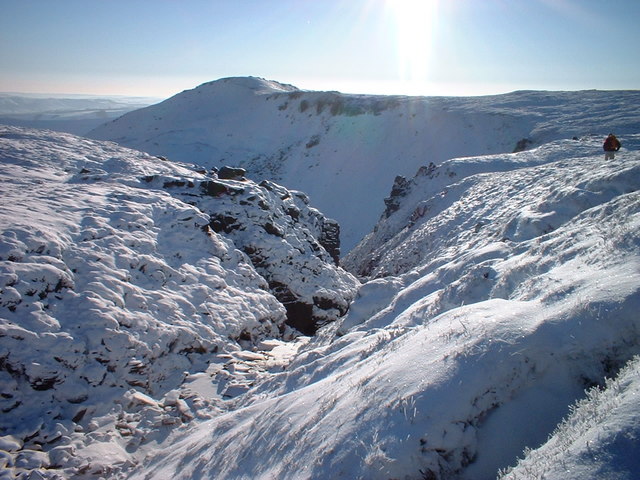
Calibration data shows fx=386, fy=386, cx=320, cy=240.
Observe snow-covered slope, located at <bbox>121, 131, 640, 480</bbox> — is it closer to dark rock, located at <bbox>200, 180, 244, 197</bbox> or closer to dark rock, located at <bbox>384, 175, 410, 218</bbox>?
dark rock, located at <bbox>200, 180, 244, 197</bbox>

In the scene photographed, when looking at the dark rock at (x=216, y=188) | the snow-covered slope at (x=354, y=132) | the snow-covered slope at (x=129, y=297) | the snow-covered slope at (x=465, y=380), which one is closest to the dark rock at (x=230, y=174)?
the snow-covered slope at (x=129, y=297)

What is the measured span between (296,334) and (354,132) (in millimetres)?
30845

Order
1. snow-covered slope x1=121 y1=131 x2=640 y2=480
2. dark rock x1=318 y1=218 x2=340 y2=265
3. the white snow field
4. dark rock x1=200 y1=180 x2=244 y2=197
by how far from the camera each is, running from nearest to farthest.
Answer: snow-covered slope x1=121 y1=131 x2=640 y2=480 < the white snow field < dark rock x1=200 y1=180 x2=244 y2=197 < dark rock x1=318 y1=218 x2=340 y2=265

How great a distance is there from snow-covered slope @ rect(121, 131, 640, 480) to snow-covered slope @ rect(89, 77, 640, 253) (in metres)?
21.3

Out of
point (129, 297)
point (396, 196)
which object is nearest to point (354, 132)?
point (396, 196)

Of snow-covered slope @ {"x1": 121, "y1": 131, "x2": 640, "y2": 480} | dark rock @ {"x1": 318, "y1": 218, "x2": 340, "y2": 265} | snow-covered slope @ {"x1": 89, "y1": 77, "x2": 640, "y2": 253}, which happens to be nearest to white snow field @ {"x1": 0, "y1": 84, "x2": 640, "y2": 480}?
snow-covered slope @ {"x1": 121, "y1": 131, "x2": 640, "y2": 480}

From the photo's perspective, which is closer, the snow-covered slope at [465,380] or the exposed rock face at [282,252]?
the snow-covered slope at [465,380]

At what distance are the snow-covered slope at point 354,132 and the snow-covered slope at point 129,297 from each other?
1473 centimetres

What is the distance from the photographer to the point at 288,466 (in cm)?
422

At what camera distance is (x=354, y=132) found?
3928cm

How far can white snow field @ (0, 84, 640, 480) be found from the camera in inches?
139

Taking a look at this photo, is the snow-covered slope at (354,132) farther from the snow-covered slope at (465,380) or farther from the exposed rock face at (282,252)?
the snow-covered slope at (465,380)

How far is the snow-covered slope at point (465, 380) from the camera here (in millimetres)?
3406

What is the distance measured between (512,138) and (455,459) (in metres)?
31.7
